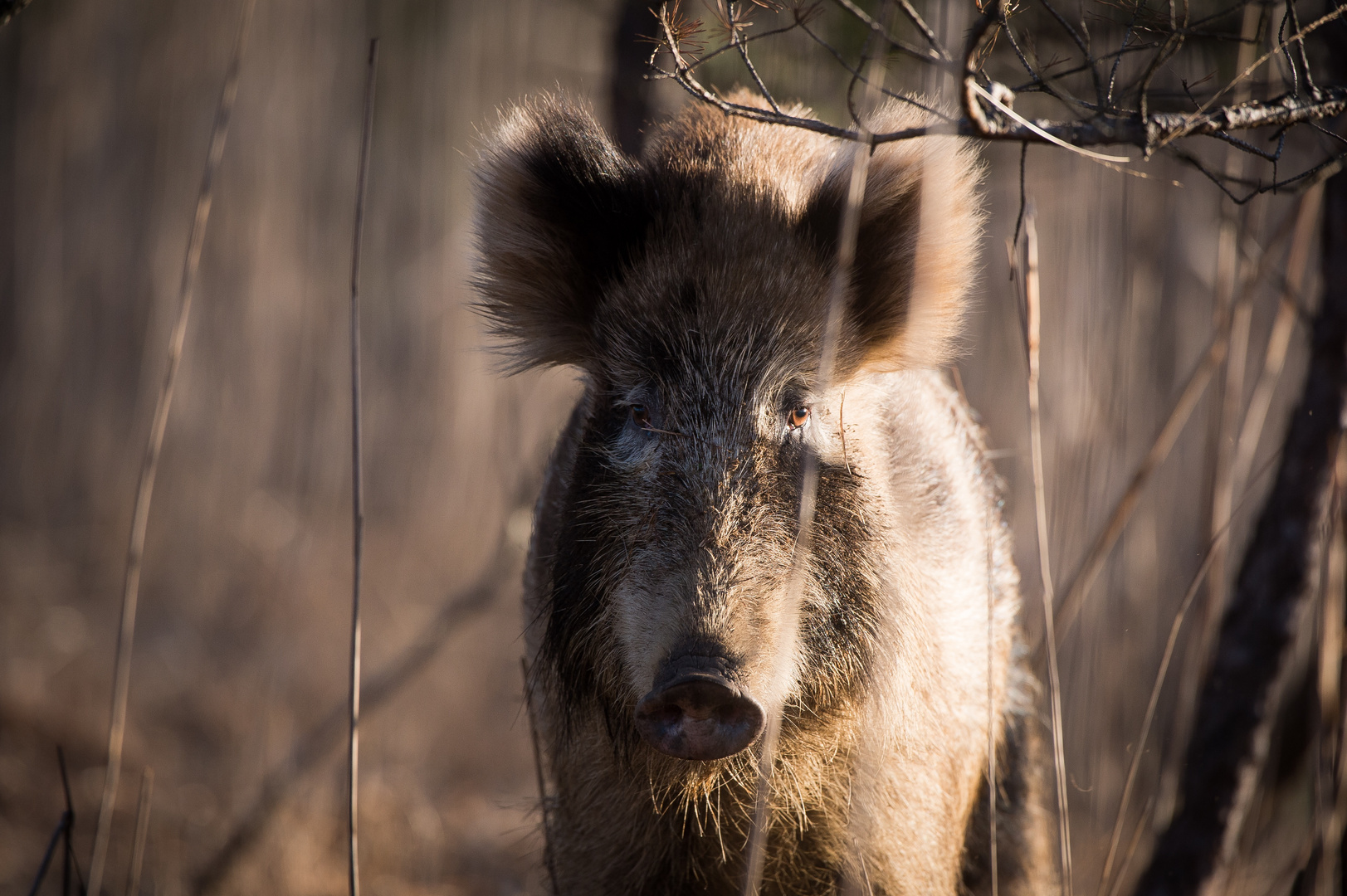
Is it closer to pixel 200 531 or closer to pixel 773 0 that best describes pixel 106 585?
pixel 200 531

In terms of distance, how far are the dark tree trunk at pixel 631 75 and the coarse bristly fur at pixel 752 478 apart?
0.91 m

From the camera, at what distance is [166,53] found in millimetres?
6996

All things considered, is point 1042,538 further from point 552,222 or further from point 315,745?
point 315,745

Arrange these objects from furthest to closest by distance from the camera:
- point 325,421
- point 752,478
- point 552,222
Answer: point 325,421
point 552,222
point 752,478

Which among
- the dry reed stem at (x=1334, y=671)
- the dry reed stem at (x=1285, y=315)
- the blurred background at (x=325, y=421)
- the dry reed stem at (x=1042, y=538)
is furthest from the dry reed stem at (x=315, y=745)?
the dry reed stem at (x=1334, y=671)

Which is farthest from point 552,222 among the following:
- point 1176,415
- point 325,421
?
point 325,421

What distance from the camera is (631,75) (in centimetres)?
367

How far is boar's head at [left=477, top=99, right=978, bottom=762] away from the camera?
2111 mm

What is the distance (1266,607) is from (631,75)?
3031 millimetres

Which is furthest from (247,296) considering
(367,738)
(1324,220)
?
(1324,220)

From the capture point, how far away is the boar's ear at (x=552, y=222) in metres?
2.56

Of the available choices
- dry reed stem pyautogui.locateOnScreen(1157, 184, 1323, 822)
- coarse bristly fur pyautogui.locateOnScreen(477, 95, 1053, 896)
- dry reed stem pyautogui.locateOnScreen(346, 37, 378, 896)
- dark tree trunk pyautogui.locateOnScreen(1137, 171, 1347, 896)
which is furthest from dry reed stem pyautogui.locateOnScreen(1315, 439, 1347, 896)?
dry reed stem pyautogui.locateOnScreen(346, 37, 378, 896)

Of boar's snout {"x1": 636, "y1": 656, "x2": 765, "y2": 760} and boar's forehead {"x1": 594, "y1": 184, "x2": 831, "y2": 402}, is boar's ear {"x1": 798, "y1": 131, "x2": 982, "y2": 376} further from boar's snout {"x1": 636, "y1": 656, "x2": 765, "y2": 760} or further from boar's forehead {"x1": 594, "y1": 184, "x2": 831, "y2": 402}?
boar's snout {"x1": 636, "y1": 656, "x2": 765, "y2": 760}

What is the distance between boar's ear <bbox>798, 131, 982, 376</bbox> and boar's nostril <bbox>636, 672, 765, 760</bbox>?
1.17 meters
